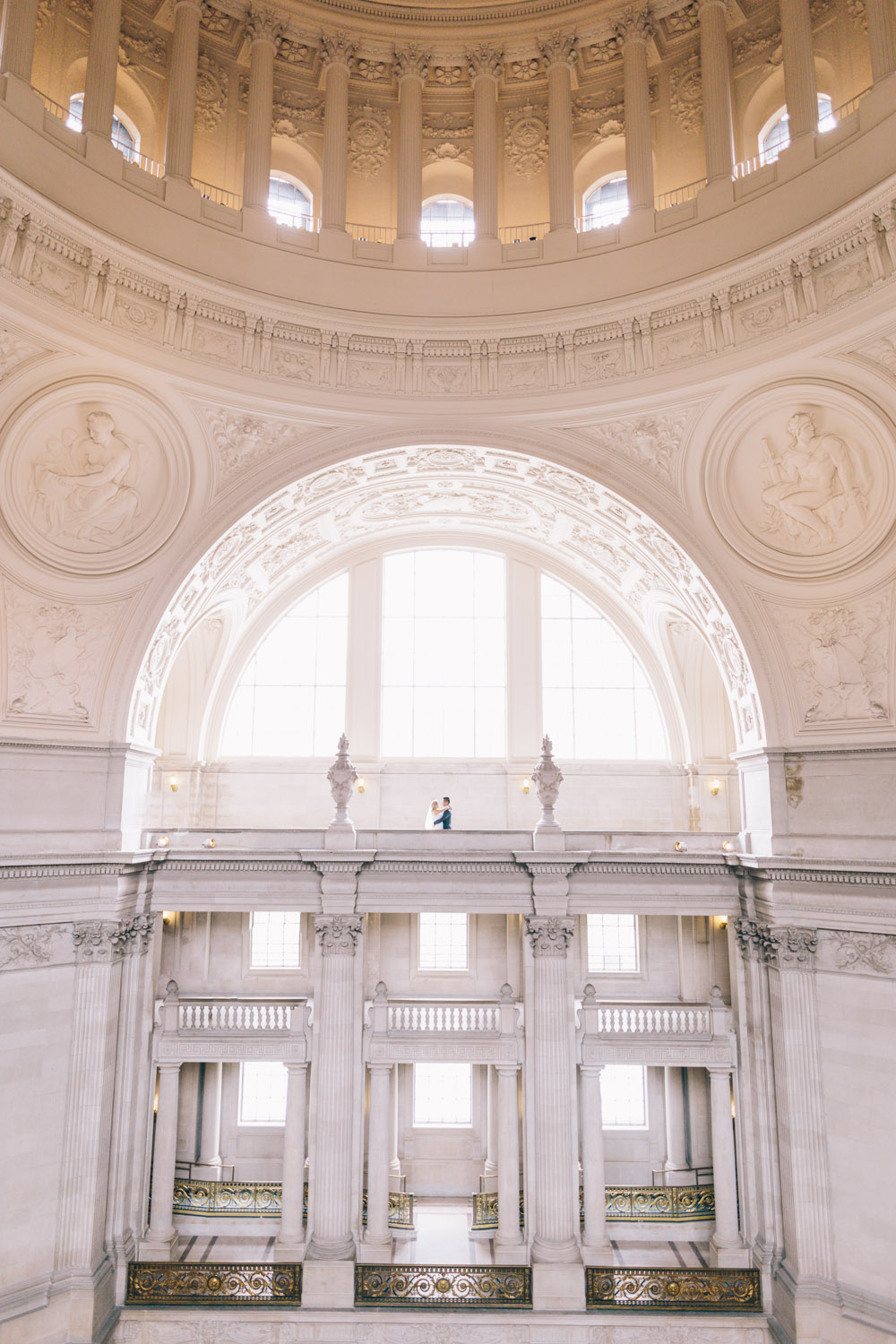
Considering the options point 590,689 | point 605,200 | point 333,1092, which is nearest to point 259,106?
point 605,200

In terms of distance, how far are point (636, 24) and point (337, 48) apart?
5.93 meters

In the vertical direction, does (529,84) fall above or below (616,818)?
above

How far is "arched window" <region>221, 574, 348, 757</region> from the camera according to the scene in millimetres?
23641

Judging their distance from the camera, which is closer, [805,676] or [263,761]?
[805,676]

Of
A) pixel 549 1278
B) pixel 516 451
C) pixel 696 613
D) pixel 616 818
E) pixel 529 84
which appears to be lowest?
pixel 549 1278

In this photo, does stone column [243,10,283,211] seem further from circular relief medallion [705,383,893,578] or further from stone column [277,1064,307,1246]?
stone column [277,1064,307,1246]

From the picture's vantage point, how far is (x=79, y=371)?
596 inches

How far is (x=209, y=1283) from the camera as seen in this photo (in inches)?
609

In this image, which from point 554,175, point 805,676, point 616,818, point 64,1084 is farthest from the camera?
point 616,818

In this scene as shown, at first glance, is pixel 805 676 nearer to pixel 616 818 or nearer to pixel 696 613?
pixel 696 613

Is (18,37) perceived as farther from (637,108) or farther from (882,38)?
(882,38)

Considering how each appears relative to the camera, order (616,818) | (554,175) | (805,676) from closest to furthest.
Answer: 1. (805,676)
2. (554,175)
3. (616,818)

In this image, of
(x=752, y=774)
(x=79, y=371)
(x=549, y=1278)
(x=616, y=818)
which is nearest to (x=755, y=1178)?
(x=549, y=1278)

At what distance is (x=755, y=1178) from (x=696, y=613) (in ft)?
35.5
